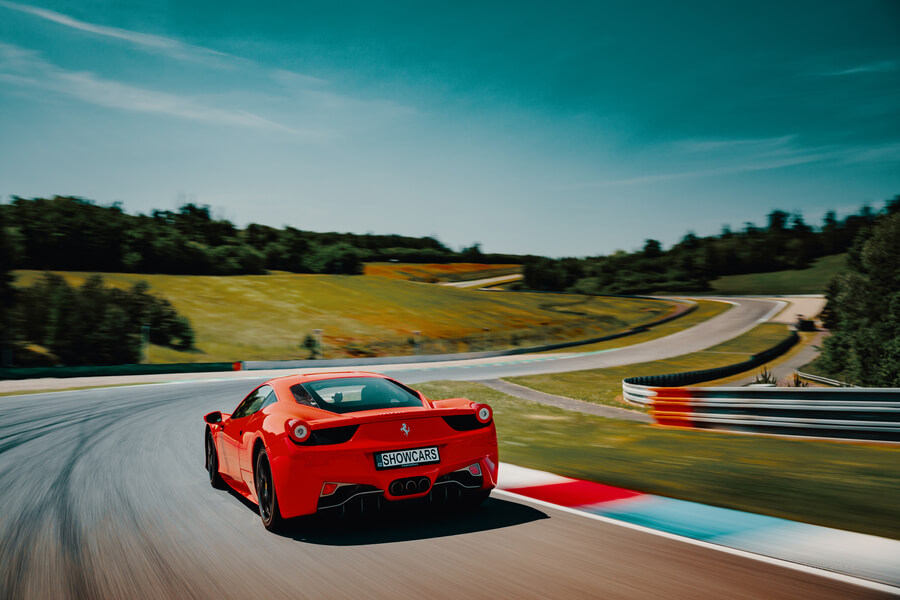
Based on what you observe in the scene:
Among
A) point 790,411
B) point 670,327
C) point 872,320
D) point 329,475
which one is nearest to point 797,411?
point 790,411

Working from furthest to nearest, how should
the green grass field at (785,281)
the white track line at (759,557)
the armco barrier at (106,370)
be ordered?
the green grass field at (785,281) → the armco barrier at (106,370) → the white track line at (759,557)

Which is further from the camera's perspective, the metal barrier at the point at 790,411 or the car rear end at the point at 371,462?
the metal barrier at the point at 790,411

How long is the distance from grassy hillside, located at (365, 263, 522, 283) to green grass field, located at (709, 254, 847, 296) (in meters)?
39.2

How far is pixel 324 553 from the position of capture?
445 centimetres

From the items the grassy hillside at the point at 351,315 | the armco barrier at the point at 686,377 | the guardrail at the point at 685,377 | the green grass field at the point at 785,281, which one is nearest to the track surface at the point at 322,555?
the guardrail at the point at 685,377

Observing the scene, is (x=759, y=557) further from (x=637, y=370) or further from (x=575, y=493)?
(x=637, y=370)

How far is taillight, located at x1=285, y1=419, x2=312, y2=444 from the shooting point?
470 cm

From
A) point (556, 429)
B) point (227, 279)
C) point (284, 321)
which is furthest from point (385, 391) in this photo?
point (227, 279)

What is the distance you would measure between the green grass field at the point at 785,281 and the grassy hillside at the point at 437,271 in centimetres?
3920

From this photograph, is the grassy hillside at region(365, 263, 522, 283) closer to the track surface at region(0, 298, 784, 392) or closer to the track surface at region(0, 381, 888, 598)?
the track surface at region(0, 298, 784, 392)

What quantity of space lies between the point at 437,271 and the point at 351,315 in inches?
2380

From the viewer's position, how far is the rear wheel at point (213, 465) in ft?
22.1

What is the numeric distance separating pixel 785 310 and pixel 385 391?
79.1m

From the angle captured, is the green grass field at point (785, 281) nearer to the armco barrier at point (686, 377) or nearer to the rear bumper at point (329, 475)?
the armco barrier at point (686, 377)
